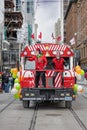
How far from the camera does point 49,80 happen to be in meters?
20.6

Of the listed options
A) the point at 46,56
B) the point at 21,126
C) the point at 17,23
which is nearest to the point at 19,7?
the point at 17,23

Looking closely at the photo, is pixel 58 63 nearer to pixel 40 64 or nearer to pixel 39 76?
pixel 40 64

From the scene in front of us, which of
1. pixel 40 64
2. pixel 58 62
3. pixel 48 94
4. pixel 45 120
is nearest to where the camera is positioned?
pixel 45 120

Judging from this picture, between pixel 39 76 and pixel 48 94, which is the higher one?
pixel 39 76

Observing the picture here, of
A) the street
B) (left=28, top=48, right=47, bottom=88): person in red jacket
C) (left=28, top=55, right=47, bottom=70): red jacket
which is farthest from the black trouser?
the street

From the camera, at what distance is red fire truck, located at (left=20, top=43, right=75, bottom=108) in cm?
2017

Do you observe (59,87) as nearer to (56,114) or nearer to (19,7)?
(56,114)

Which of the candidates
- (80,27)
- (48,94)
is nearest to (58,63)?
(48,94)

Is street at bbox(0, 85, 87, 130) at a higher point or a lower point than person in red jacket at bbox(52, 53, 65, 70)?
lower

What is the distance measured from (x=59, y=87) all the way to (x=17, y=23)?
8698 cm

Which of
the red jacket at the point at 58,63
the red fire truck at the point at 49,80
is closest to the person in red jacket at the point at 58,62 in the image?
the red jacket at the point at 58,63

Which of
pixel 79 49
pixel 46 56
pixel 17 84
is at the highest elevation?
pixel 79 49

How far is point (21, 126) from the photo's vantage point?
46.7ft

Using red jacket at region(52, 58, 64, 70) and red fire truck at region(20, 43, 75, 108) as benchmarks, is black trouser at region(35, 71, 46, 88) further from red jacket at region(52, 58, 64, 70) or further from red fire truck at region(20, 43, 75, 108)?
red jacket at region(52, 58, 64, 70)
